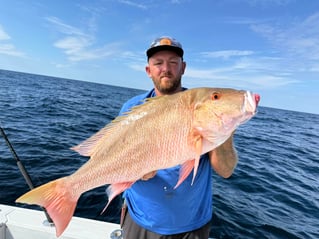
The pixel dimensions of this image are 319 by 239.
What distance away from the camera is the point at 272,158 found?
14477 mm

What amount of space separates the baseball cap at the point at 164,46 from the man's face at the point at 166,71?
0.04m

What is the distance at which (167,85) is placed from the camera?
3115 mm

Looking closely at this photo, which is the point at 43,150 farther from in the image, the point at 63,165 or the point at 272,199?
the point at 272,199

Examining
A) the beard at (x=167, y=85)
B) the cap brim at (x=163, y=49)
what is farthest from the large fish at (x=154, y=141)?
the cap brim at (x=163, y=49)

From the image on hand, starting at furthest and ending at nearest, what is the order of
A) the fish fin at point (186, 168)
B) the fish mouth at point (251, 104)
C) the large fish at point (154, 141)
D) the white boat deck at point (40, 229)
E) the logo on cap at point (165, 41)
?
the white boat deck at point (40, 229), the logo on cap at point (165, 41), the fish fin at point (186, 168), the large fish at point (154, 141), the fish mouth at point (251, 104)

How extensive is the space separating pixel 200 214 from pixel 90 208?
4497 millimetres

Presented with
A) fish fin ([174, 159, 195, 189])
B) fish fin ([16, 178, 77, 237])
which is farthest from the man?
fish fin ([16, 178, 77, 237])

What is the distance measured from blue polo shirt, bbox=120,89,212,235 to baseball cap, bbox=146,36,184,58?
50.6 inches

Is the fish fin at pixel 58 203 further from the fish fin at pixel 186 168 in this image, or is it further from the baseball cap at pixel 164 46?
the baseball cap at pixel 164 46

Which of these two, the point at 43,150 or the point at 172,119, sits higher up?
the point at 172,119

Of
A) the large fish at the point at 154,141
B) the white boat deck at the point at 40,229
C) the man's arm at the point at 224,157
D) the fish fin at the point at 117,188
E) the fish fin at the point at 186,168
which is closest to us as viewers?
the large fish at the point at 154,141

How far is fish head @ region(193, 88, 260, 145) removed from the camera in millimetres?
1886

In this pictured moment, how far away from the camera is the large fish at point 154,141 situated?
1.97 metres

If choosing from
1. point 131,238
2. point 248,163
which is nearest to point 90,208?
point 131,238
